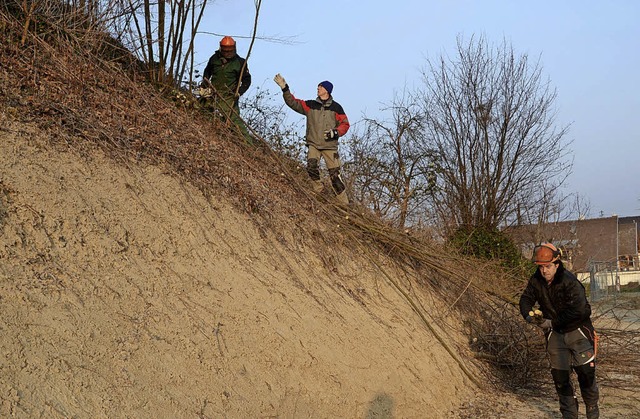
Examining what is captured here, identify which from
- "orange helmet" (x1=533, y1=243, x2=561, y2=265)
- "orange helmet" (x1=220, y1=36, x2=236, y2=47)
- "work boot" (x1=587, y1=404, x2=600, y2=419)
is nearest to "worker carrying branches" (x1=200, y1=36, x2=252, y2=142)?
"orange helmet" (x1=220, y1=36, x2=236, y2=47)

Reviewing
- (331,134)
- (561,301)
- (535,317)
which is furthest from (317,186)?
(561,301)

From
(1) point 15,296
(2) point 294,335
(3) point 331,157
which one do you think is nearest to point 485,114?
(3) point 331,157

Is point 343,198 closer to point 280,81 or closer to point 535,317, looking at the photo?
point 280,81

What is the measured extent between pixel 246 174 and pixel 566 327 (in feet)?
15.5

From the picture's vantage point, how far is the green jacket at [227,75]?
458 inches

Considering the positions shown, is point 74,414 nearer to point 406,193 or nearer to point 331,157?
point 331,157

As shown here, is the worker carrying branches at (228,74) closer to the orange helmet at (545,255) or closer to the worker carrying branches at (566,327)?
the orange helmet at (545,255)

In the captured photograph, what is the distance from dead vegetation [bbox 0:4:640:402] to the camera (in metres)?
8.30

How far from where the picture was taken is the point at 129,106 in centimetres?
941

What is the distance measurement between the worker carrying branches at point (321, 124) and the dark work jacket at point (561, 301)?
14.1 feet

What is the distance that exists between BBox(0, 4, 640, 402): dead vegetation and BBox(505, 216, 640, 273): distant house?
1.43 m

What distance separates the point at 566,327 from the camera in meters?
7.62

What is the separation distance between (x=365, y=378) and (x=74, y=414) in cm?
354

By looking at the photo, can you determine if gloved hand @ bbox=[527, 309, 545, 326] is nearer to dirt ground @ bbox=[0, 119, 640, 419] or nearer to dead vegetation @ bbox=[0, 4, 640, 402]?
dirt ground @ bbox=[0, 119, 640, 419]
